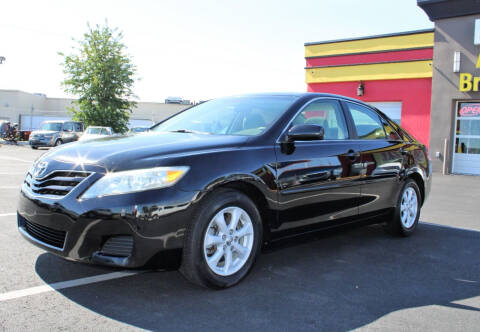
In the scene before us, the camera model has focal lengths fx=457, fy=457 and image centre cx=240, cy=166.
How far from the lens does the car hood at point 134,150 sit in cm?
313

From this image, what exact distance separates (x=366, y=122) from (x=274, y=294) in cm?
244

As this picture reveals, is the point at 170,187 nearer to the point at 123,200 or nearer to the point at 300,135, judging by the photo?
the point at 123,200

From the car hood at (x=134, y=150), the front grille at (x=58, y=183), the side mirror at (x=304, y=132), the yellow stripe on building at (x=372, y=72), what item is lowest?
the front grille at (x=58, y=183)

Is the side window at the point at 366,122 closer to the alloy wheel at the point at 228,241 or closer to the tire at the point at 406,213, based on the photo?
the tire at the point at 406,213

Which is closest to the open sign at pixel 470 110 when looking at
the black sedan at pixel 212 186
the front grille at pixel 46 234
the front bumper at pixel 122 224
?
the black sedan at pixel 212 186

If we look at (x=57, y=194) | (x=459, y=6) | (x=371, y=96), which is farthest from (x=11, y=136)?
(x=57, y=194)

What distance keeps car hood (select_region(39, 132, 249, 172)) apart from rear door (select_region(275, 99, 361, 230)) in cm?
52

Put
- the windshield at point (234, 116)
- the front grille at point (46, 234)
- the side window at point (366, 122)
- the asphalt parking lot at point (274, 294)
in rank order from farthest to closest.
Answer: the side window at point (366, 122)
the windshield at point (234, 116)
the front grille at point (46, 234)
the asphalt parking lot at point (274, 294)

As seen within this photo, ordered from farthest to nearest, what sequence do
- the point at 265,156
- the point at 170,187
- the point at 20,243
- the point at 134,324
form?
the point at 20,243
the point at 265,156
the point at 170,187
the point at 134,324

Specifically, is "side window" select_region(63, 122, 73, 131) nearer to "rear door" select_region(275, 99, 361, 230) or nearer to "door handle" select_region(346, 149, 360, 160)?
"rear door" select_region(275, 99, 361, 230)

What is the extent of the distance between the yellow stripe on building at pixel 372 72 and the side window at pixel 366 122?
12827mm

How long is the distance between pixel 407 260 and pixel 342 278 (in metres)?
1.01

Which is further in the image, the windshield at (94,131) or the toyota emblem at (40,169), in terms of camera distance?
the windshield at (94,131)

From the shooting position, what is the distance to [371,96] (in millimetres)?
18109
